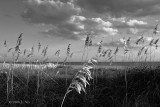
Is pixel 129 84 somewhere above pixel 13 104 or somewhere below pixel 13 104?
above

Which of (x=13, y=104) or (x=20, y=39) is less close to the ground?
(x=20, y=39)

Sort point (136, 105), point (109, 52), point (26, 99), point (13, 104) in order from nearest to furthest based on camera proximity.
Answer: point (136, 105)
point (13, 104)
point (26, 99)
point (109, 52)

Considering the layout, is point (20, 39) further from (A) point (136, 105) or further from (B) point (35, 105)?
(A) point (136, 105)

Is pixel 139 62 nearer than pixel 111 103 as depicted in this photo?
No

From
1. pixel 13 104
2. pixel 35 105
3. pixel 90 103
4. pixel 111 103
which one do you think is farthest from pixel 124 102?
pixel 13 104

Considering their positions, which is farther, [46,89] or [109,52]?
[109,52]

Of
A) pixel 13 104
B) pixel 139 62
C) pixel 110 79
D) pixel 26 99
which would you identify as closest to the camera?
pixel 13 104

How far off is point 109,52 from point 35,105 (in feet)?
12.2

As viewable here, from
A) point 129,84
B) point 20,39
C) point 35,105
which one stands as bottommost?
point 35,105

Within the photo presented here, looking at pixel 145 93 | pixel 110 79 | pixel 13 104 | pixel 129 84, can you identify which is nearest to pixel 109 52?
pixel 110 79

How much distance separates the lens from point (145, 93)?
23.7 ft

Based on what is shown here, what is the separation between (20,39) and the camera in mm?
7031

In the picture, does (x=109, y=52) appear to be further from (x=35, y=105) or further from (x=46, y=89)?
A: (x=35, y=105)

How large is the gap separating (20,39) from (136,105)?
3.78 m
